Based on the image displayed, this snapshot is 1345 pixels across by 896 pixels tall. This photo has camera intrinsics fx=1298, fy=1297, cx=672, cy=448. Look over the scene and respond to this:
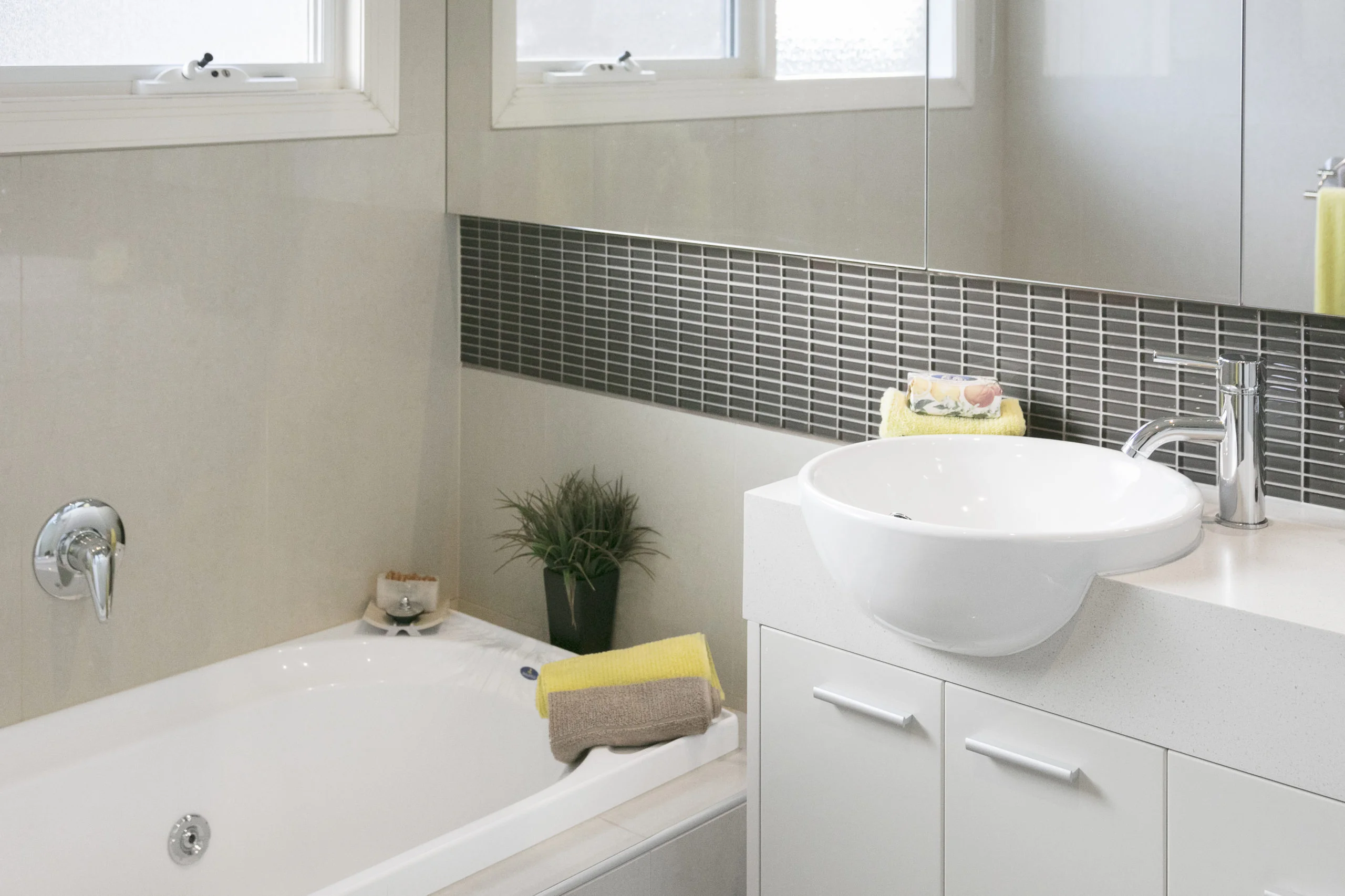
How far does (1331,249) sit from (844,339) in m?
0.84

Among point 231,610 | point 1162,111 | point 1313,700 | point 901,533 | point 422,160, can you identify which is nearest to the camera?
point 1313,700

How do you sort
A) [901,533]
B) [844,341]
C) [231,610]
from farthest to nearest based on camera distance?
[231,610], [844,341], [901,533]

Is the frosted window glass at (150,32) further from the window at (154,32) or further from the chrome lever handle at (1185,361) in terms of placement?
the chrome lever handle at (1185,361)

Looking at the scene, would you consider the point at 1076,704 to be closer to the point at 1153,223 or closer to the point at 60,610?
the point at 1153,223

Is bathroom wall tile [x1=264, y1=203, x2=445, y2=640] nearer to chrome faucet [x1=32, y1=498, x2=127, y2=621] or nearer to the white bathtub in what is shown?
the white bathtub

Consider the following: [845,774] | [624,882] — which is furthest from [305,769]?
[845,774]

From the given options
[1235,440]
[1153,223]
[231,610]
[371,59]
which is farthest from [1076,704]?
[371,59]

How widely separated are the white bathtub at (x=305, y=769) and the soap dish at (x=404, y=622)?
3cm

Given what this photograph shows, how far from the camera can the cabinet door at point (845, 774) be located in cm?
180

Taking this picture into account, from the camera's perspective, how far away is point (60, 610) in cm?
240

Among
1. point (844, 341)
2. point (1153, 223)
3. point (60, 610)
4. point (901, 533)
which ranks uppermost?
point (1153, 223)

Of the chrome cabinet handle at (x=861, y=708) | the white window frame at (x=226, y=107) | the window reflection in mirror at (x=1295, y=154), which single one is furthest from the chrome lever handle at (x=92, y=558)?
the window reflection in mirror at (x=1295, y=154)

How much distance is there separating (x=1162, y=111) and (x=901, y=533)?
2.44ft

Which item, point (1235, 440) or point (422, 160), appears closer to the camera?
point (1235, 440)
